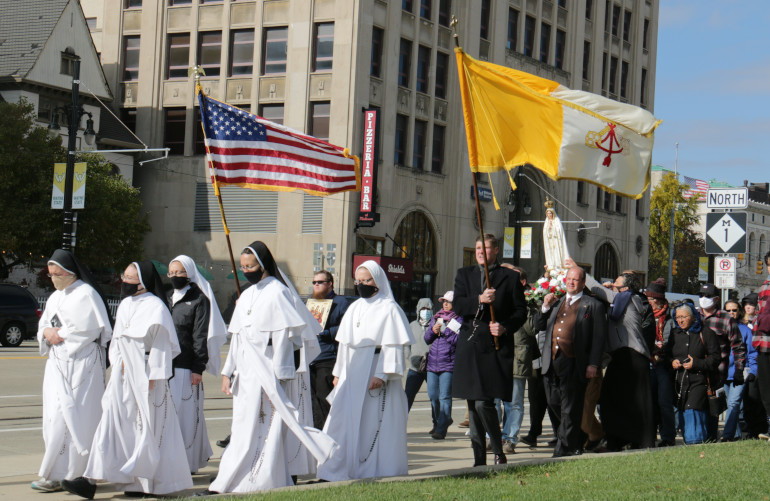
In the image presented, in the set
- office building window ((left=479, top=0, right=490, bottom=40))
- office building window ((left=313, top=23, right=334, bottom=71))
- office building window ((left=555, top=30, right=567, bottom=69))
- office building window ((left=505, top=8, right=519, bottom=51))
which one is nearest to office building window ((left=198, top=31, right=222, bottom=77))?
office building window ((left=313, top=23, right=334, bottom=71))

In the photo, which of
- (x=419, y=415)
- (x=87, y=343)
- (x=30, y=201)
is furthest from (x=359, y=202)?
(x=87, y=343)

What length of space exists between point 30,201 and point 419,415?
26.7m

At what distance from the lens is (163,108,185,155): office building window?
46094mm

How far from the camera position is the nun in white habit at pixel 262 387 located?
8.48m

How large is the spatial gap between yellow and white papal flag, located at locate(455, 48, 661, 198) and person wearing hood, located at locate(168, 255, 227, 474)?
118 inches

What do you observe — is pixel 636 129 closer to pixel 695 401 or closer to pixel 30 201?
pixel 695 401

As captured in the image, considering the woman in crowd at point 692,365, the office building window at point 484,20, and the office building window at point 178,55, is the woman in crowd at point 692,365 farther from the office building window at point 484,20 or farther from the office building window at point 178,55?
the office building window at point 484,20

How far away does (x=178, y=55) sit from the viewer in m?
46.2

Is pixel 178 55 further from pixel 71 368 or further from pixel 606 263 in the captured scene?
pixel 71 368

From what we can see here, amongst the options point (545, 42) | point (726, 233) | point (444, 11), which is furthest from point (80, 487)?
point (545, 42)

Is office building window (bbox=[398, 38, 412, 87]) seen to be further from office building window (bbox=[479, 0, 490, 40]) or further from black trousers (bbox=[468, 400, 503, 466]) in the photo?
black trousers (bbox=[468, 400, 503, 466])

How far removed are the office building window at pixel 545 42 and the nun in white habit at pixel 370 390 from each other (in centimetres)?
4762

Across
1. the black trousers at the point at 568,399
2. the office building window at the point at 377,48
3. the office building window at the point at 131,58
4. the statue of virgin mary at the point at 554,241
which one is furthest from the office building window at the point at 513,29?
the black trousers at the point at 568,399

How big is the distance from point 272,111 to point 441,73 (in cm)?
861
